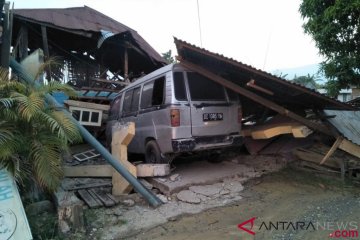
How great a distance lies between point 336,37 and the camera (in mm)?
8492

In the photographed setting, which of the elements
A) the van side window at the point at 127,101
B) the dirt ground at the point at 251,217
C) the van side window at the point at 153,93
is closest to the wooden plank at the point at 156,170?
the dirt ground at the point at 251,217

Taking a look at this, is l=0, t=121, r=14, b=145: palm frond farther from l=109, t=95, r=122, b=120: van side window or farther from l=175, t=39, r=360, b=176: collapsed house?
l=109, t=95, r=122, b=120: van side window

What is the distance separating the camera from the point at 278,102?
6.77 m

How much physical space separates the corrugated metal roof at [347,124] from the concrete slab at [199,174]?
6.17ft

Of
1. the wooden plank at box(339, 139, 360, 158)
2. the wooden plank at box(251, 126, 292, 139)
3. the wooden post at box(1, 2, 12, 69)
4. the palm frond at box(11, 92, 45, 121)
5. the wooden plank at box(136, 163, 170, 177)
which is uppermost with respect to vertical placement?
the wooden post at box(1, 2, 12, 69)

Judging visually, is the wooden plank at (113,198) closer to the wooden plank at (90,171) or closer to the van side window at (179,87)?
the wooden plank at (90,171)

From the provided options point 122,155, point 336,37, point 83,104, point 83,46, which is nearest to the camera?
point 122,155

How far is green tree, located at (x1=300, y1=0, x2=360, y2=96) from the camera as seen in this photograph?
26.4 feet

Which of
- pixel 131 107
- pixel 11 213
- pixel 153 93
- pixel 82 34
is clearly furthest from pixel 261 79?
pixel 82 34

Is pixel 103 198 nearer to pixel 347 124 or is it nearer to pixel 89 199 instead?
pixel 89 199

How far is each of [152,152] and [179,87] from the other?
161 cm

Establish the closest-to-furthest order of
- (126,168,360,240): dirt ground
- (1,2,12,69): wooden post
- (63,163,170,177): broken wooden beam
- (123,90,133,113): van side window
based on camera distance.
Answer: (126,168,360,240): dirt ground → (63,163,170,177): broken wooden beam → (1,2,12,69): wooden post → (123,90,133,113): van side window

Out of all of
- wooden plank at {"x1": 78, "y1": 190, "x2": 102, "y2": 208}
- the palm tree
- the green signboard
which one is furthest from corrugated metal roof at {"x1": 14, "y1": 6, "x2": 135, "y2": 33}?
the green signboard

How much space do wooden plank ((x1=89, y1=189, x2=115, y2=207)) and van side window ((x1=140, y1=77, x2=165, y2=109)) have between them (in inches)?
79.8
